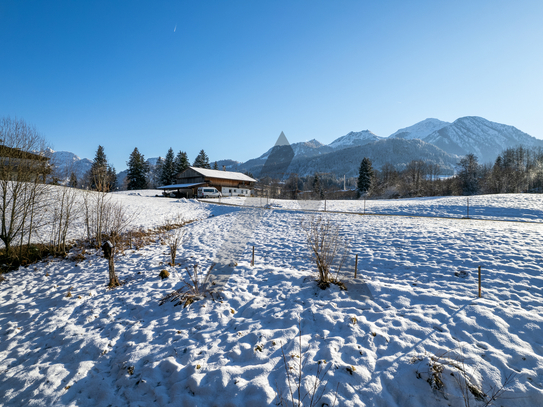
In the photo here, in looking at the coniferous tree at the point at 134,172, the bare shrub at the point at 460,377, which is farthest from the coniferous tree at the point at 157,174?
the bare shrub at the point at 460,377

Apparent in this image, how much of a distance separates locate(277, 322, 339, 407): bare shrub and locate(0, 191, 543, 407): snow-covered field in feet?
0.23

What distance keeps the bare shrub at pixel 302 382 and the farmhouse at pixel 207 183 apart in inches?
1495

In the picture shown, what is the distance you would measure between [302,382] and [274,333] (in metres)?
1.17

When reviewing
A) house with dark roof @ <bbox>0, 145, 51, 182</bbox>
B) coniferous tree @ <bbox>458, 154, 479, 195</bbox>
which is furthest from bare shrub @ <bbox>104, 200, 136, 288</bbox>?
coniferous tree @ <bbox>458, 154, 479, 195</bbox>

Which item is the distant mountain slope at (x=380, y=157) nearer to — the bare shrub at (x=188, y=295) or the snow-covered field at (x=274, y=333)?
the snow-covered field at (x=274, y=333)

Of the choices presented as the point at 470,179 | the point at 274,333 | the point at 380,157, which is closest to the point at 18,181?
the point at 274,333

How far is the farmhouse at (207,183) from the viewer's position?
3973 centimetres

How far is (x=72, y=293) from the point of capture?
6.54 m

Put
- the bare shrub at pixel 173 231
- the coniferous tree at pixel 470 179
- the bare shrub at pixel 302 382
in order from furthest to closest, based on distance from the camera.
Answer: the coniferous tree at pixel 470 179, the bare shrub at pixel 173 231, the bare shrub at pixel 302 382

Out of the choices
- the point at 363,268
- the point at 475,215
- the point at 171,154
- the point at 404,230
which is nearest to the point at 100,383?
the point at 363,268

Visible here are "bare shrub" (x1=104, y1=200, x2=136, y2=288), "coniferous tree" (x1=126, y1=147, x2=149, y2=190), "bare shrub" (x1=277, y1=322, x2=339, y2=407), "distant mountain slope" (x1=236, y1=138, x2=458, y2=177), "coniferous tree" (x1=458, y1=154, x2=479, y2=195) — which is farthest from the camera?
"distant mountain slope" (x1=236, y1=138, x2=458, y2=177)

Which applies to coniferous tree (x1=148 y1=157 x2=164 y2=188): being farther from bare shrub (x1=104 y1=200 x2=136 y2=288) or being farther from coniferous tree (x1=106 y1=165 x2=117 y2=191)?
bare shrub (x1=104 y1=200 x2=136 y2=288)

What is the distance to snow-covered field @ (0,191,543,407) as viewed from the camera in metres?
3.15

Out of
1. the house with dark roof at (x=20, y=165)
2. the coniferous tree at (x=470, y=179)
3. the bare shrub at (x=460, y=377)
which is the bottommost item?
the bare shrub at (x=460, y=377)
